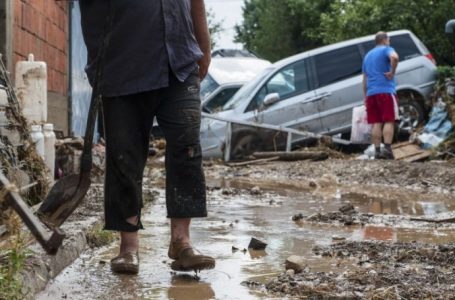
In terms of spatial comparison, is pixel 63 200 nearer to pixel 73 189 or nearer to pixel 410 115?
pixel 73 189

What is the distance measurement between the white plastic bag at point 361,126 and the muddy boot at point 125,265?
1072 centimetres

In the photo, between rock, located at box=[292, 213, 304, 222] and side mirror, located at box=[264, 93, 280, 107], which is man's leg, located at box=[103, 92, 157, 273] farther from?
side mirror, located at box=[264, 93, 280, 107]

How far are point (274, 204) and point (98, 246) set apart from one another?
11.2 ft

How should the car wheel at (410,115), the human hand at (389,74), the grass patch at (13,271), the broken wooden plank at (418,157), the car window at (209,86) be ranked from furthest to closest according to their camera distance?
the car window at (209,86)
the car wheel at (410,115)
the human hand at (389,74)
the broken wooden plank at (418,157)
the grass patch at (13,271)

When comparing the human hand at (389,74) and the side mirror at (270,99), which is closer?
the human hand at (389,74)

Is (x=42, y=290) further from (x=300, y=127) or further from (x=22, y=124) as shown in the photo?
(x=300, y=127)

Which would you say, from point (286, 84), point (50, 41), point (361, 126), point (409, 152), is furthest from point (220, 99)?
point (50, 41)

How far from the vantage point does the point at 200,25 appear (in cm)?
443

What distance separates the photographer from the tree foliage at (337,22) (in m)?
19.5

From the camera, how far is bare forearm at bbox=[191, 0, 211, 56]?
173 inches

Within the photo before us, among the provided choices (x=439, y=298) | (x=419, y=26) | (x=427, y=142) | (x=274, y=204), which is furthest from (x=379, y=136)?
(x=439, y=298)

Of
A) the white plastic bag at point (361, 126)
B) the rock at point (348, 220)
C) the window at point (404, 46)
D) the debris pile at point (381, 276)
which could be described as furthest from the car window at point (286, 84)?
the debris pile at point (381, 276)

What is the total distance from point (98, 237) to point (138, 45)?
1.42 metres

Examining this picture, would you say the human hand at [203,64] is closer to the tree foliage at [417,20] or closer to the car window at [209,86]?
the car window at [209,86]
